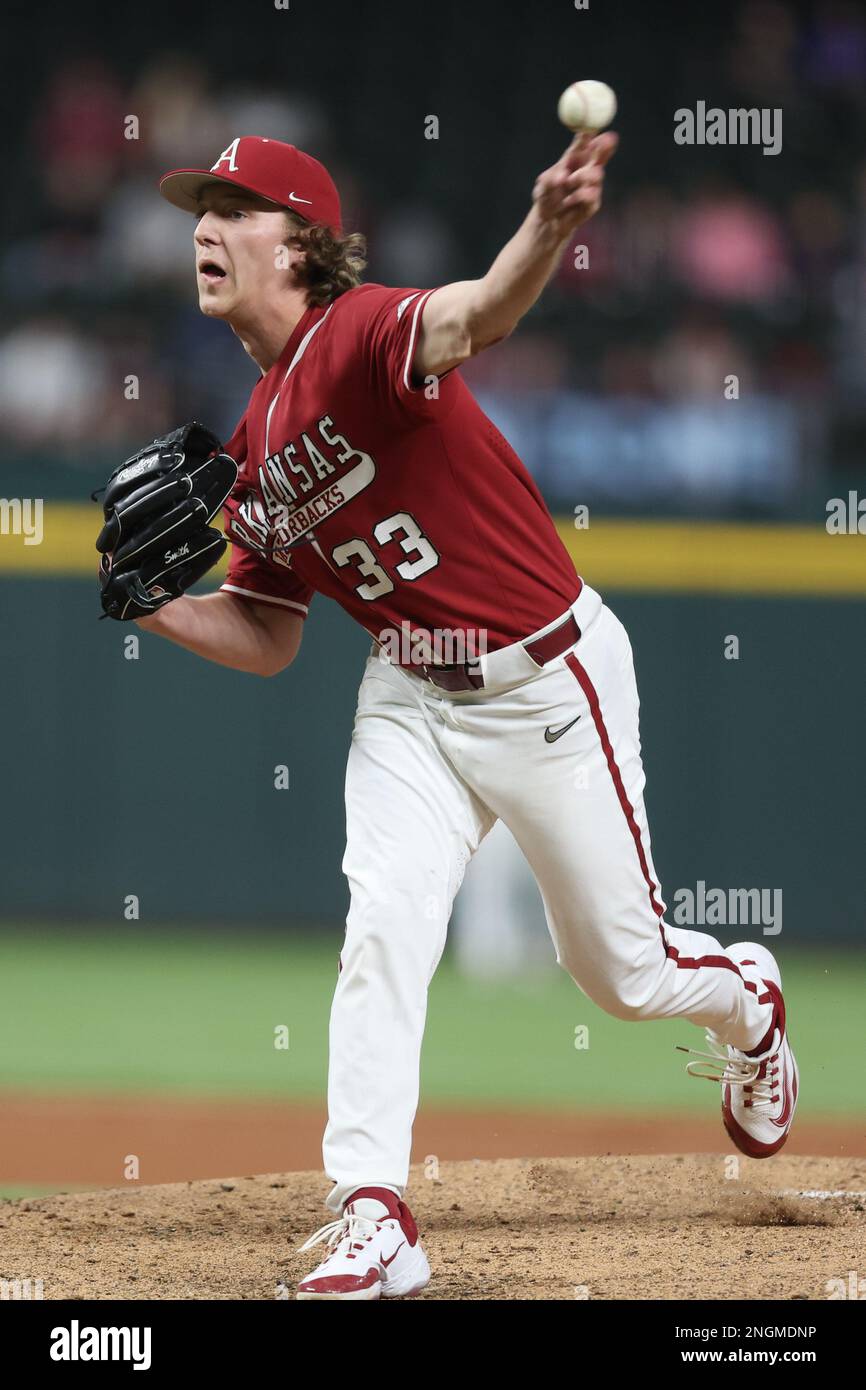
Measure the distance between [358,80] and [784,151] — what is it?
2411 mm

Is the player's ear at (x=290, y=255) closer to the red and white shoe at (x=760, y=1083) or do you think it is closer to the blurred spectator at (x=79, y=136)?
the red and white shoe at (x=760, y=1083)

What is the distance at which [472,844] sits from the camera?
3.19 m

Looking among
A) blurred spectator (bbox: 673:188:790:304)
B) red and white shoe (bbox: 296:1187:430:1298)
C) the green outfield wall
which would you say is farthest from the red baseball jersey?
blurred spectator (bbox: 673:188:790:304)

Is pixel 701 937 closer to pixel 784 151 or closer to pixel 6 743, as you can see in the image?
pixel 6 743

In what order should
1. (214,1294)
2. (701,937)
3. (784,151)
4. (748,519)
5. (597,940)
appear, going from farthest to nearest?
1. (784,151)
2. (748,519)
3. (701,937)
4. (597,940)
5. (214,1294)

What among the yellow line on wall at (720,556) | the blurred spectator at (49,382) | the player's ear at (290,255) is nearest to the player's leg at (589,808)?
the player's ear at (290,255)

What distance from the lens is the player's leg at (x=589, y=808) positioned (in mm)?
3141

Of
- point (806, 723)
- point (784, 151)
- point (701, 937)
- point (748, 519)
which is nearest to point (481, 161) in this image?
point (784, 151)

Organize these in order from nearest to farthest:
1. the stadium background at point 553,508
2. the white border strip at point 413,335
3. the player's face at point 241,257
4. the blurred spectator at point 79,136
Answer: the white border strip at point 413,335, the player's face at point 241,257, the stadium background at point 553,508, the blurred spectator at point 79,136

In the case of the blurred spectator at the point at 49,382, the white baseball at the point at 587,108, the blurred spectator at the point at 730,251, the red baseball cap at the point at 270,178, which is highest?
the blurred spectator at the point at 730,251

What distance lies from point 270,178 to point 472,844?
1285 mm

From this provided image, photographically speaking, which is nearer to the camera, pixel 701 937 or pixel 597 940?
pixel 597 940

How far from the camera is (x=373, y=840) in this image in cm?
306

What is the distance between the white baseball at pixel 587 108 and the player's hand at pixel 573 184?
0.09 ft
